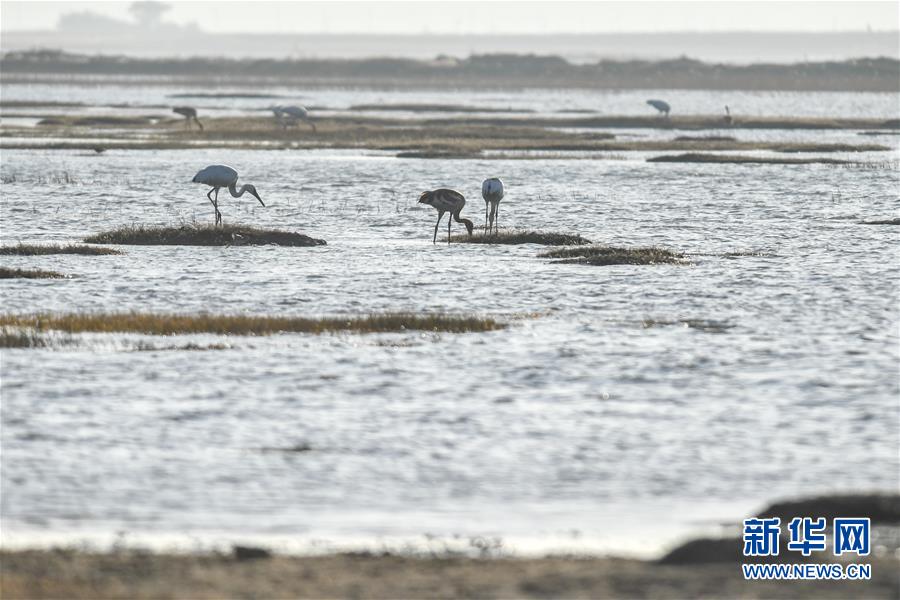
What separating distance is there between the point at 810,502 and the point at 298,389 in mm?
6545

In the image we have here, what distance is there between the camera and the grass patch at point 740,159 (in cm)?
5584

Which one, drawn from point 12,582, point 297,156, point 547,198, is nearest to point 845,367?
point 12,582

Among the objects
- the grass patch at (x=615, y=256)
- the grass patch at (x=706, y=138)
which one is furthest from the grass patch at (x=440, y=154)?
the grass patch at (x=615, y=256)

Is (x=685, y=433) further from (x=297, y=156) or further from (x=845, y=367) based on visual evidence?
(x=297, y=156)

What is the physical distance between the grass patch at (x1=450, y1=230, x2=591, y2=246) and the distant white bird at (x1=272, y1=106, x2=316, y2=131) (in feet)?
121

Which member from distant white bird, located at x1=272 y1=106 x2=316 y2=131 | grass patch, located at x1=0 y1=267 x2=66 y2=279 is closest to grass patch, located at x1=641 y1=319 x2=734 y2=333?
grass patch, located at x1=0 y1=267 x2=66 y2=279

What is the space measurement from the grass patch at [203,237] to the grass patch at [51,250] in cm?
132

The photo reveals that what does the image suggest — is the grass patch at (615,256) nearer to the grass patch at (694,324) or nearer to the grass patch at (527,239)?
the grass patch at (527,239)

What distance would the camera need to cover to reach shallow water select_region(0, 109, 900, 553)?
1276cm

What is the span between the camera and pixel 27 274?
84.7ft

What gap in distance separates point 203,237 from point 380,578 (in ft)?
70.7

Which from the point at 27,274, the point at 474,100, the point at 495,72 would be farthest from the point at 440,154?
the point at 495,72

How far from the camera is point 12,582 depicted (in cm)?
1039

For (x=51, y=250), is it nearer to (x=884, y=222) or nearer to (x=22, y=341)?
(x=22, y=341)
